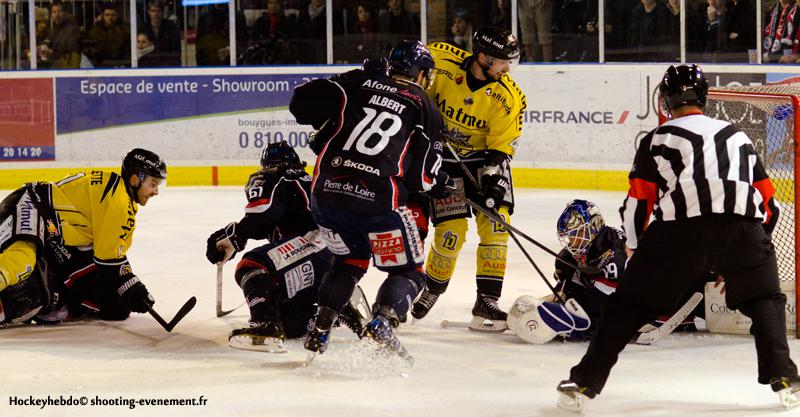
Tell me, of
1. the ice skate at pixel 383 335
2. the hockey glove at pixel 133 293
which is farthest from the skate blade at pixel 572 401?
the hockey glove at pixel 133 293

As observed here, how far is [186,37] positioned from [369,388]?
7.19 metres

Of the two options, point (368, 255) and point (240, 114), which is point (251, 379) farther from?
point (240, 114)

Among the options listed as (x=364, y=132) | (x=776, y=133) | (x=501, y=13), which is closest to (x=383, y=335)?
(x=364, y=132)

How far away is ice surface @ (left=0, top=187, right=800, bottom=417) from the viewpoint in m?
3.81

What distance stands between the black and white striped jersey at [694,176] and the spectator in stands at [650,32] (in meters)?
6.51

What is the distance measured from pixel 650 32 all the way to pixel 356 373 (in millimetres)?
6514

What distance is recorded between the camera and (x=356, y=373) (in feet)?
14.0

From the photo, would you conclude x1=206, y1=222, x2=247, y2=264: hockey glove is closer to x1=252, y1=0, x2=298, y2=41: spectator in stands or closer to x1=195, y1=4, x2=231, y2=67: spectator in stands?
x1=195, y1=4, x2=231, y2=67: spectator in stands

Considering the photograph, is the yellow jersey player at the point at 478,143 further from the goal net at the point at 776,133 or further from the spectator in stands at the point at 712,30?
the spectator in stands at the point at 712,30

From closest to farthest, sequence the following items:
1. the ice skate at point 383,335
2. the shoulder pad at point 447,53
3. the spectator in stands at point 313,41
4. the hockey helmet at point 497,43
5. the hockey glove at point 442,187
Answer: the ice skate at point 383,335, the hockey glove at point 442,187, the hockey helmet at point 497,43, the shoulder pad at point 447,53, the spectator in stands at point 313,41

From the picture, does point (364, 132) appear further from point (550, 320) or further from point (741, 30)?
point (741, 30)

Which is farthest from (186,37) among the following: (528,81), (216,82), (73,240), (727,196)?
(727,196)

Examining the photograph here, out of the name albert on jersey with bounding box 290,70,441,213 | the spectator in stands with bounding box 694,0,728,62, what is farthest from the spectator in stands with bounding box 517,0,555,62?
the name albert on jersey with bounding box 290,70,441,213

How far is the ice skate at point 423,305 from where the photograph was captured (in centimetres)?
535
